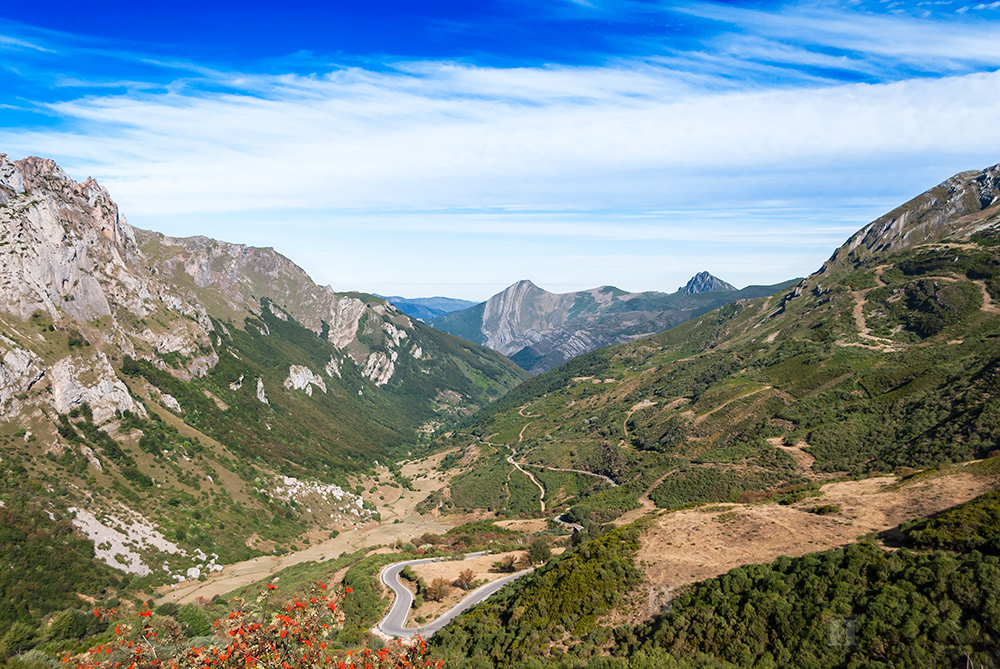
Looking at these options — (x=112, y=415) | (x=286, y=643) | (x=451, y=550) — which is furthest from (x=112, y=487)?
(x=286, y=643)

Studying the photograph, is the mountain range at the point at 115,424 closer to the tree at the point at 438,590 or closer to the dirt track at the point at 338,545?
the dirt track at the point at 338,545

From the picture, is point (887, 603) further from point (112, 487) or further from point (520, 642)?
point (112, 487)

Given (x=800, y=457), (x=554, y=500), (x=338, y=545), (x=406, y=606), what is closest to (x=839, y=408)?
(x=800, y=457)

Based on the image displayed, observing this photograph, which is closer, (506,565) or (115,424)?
(506,565)

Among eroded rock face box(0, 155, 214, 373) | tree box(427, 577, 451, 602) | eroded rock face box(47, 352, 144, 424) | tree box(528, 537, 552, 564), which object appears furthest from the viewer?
eroded rock face box(0, 155, 214, 373)

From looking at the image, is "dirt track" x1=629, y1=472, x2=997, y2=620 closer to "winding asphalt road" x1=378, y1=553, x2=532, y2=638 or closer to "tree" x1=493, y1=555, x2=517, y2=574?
"winding asphalt road" x1=378, y1=553, x2=532, y2=638

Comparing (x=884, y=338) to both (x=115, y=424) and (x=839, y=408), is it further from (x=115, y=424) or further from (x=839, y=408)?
(x=115, y=424)

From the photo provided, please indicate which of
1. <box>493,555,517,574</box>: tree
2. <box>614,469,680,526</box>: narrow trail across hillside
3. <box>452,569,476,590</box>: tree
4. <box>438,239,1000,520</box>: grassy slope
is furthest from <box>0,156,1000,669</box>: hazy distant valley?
<box>614,469,680,526</box>: narrow trail across hillside
